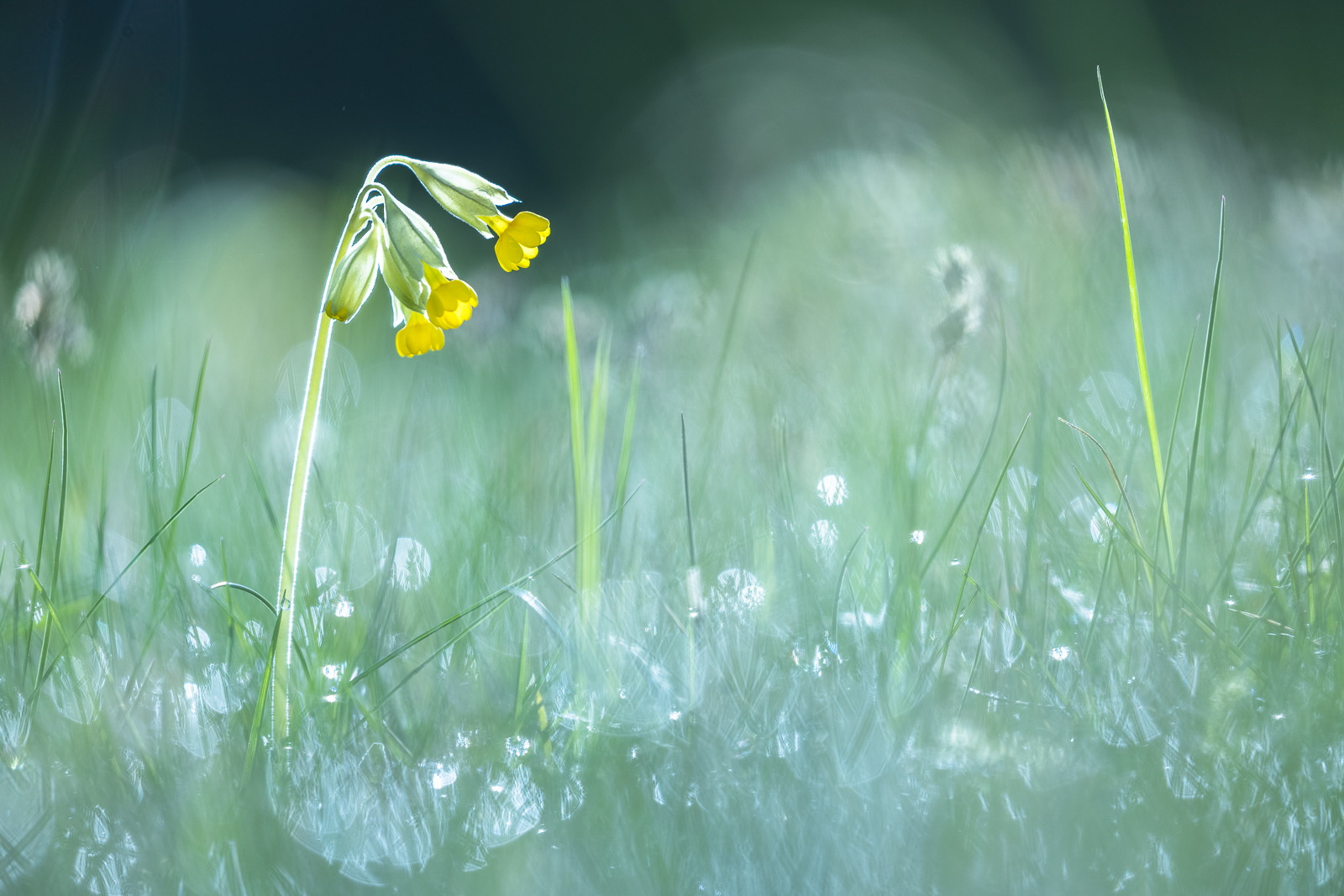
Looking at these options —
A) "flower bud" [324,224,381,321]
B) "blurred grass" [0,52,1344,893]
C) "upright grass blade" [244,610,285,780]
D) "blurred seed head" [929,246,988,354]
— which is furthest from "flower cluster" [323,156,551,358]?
"blurred seed head" [929,246,988,354]

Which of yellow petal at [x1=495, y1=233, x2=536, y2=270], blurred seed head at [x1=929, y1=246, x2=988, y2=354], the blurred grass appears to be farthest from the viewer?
blurred seed head at [x1=929, y1=246, x2=988, y2=354]

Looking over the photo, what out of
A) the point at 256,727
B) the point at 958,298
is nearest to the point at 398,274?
the point at 256,727

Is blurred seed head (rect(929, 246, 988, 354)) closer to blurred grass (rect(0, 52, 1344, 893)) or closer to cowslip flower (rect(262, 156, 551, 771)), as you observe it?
blurred grass (rect(0, 52, 1344, 893))

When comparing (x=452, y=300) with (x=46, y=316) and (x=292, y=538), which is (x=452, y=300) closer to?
(x=292, y=538)

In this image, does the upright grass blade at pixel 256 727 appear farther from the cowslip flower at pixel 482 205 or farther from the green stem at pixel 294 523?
the cowslip flower at pixel 482 205

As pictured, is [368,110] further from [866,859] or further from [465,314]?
[866,859]

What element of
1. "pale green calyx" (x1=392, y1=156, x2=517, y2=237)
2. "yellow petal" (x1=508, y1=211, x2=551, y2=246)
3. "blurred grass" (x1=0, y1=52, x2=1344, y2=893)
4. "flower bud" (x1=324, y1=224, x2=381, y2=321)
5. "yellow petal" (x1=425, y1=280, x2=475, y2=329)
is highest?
"pale green calyx" (x1=392, y1=156, x2=517, y2=237)

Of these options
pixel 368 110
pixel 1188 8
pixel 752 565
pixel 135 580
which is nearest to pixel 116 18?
pixel 368 110
